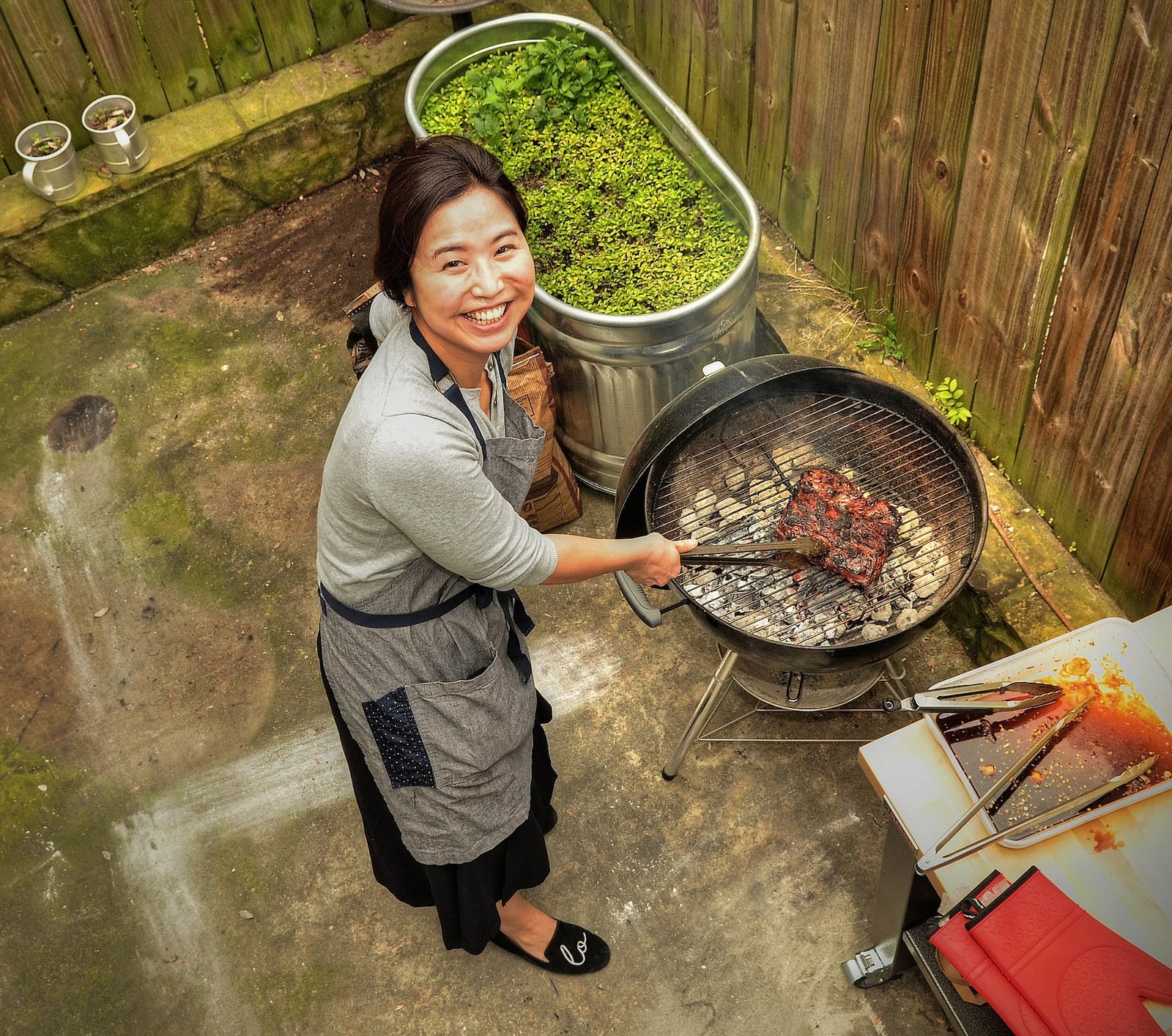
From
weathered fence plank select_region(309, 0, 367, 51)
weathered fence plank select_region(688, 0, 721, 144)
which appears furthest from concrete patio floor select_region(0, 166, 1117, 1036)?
weathered fence plank select_region(309, 0, 367, 51)

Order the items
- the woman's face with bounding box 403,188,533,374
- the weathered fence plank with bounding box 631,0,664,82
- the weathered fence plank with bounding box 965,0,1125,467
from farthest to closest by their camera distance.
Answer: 1. the weathered fence plank with bounding box 631,0,664,82
2. the weathered fence plank with bounding box 965,0,1125,467
3. the woman's face with bounding box 403,188,533,374

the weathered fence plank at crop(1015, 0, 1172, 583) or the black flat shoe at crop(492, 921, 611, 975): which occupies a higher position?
the weathered fence plank at crop(1015, 0, 1172, 583)

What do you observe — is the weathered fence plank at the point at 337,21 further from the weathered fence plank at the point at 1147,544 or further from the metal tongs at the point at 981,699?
the metal tongs at the point at 981,699

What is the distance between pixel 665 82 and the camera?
5301mm

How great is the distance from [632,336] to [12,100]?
133 inches

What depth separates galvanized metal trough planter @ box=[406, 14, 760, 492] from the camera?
12.8ft

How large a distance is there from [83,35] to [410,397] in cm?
385

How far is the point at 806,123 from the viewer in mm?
4383

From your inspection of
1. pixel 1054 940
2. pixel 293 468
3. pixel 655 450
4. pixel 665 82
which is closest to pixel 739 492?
pixel 655 450

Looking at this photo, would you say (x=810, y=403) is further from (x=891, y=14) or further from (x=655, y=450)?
(x=891, y=14)

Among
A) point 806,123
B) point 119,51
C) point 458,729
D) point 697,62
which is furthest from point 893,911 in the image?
point 119,51

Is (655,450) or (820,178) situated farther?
(820,178)

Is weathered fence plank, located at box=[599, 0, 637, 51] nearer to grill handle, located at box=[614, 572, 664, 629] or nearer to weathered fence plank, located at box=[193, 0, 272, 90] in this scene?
weathered fence plank, located at box=[193, 0, 272, 90]

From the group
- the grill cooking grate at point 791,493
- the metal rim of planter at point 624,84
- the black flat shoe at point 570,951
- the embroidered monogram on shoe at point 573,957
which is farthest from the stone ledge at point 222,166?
the embroidered monogram on shoe at point 573,957
